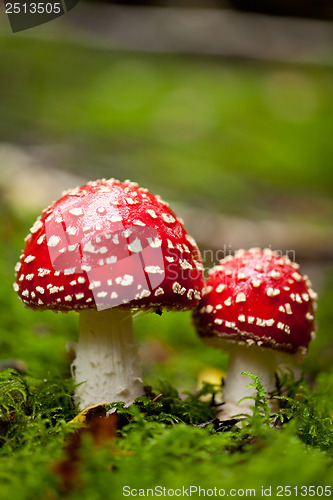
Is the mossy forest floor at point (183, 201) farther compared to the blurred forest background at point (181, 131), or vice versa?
the blurred forest background at point (181, 131)

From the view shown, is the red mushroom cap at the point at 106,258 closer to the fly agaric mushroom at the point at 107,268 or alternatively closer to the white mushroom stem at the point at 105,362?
the fly agaric mushroom at the point at 107,268

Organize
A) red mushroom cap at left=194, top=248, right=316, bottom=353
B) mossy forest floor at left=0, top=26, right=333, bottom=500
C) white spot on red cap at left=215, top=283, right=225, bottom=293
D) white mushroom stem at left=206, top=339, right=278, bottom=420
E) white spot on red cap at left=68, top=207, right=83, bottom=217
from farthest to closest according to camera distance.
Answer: white mushroom stem at left=206, top=339, right=278, bottom=420, white spot on red cap at left=215, top=283, right=225, bottom=293, red mushroom cap at left=194, top=248, right=316, bottom=353, white spot on red cap at left=68, top=207, right=83, bottom=217, mossy forest floor at left=0, top=26, right=333, bottom=500

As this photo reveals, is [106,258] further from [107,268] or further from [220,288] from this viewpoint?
[220,288]

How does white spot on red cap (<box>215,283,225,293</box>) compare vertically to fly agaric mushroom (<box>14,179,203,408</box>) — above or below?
below

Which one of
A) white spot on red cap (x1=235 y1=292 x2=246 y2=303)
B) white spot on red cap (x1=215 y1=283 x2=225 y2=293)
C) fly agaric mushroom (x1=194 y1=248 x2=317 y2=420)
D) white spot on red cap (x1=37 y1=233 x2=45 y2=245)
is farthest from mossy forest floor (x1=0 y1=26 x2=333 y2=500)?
white spot on red cap (x1=37 y1=233 x2=45 y2=245)

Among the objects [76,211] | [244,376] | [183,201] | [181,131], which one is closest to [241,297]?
[244,376]

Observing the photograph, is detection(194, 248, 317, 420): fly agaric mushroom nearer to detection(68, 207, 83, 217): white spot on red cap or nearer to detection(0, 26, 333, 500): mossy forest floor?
detection(0, 26, 333, 500): mossy forest floor

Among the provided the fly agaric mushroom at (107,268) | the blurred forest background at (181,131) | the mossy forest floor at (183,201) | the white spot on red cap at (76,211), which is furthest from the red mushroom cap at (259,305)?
the blurred forest background at (181,131)
